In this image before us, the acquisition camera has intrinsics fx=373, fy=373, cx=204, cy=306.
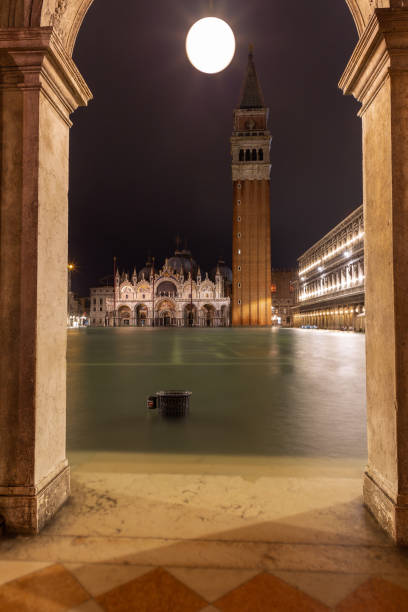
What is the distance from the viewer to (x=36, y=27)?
Result: 2.52 metres

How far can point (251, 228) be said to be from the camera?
65188mm

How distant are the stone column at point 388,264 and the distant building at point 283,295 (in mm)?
92708

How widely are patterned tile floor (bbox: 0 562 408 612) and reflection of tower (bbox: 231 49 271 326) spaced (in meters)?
63.1

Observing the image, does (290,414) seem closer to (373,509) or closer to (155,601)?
(373,509)

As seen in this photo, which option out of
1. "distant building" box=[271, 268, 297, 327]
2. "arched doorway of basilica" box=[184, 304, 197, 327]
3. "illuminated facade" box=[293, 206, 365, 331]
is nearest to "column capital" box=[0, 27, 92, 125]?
"illuminated facade" box=[293, 206, 365, 331]

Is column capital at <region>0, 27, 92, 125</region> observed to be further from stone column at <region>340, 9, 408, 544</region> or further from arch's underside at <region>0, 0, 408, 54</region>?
stone column at <region>340, 9, 408, 544</region>

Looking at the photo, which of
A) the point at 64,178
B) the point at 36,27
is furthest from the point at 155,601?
the point at 36,27

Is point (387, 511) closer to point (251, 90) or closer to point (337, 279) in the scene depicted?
point (337, 279)

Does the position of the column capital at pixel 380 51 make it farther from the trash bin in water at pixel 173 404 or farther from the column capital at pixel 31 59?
the trash bin in water at pixel 173 404

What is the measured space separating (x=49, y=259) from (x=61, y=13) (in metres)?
1.91

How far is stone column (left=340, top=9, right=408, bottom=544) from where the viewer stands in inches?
94.2

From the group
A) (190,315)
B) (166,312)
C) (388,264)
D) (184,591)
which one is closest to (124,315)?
(166,312)

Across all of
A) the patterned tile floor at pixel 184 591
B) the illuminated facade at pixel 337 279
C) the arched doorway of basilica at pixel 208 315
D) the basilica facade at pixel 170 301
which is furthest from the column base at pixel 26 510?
the arched doorway of basilica at pixel 208 315

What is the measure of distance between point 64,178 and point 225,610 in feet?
9.96
